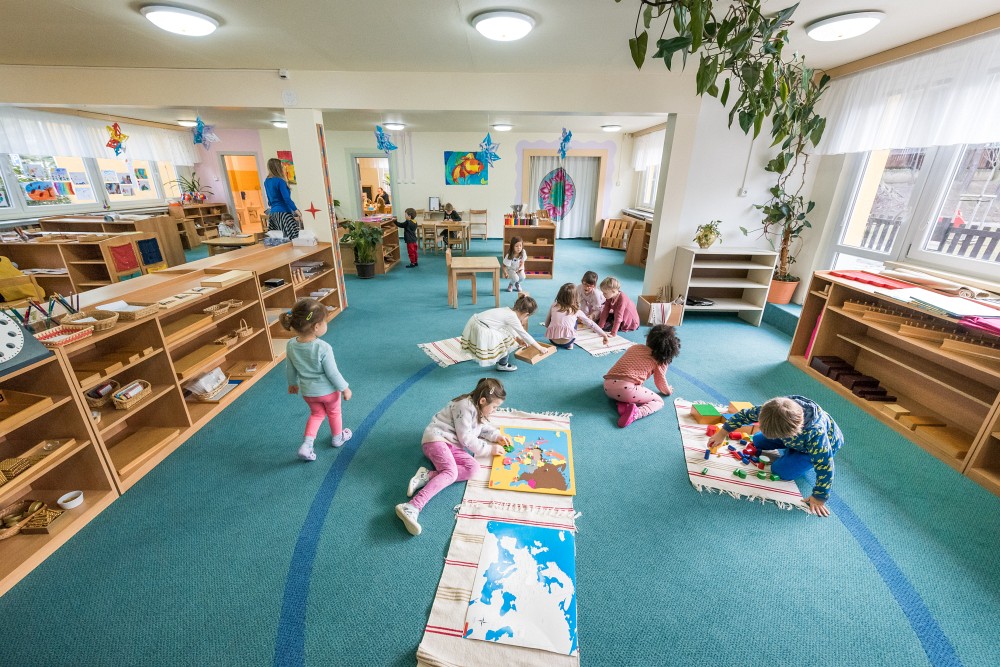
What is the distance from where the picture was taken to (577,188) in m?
10.7

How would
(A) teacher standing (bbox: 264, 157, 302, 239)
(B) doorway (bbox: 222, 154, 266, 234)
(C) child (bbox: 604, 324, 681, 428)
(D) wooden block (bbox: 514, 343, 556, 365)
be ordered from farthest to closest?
1. (B) doorway (bbox: 222, 154, 266, 234)
2. (A) teacher standing (bbox: 264, 157, 302, 239)
3. (D) wooden block (bbox: 514, 343, 556, 365)
4. (C) child (bbox: 604, 324, 681, 428)

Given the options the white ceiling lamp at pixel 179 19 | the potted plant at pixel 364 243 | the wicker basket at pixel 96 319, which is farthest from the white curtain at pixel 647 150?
the wicker basket at pixel 96 319

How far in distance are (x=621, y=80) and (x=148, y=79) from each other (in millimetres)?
5280

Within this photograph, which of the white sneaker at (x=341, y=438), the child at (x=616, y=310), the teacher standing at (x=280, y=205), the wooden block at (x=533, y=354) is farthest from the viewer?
the teacher standing at (x=280, y=205)

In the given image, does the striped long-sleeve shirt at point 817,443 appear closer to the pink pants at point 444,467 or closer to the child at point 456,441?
the child at point 456,441

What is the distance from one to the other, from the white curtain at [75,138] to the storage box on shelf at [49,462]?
7.61 metres

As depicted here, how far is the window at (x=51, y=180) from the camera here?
6.68 metres

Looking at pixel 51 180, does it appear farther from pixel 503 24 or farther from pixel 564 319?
pixel 564 319

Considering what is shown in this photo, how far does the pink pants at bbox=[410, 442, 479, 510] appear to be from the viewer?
2.14 meters

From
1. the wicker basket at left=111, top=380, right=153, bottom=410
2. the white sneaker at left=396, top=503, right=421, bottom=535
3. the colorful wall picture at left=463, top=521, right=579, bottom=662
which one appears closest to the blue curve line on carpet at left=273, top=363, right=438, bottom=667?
the white sneaker at left=396, top=503, right=421, bottom=535

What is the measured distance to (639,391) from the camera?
297 cm

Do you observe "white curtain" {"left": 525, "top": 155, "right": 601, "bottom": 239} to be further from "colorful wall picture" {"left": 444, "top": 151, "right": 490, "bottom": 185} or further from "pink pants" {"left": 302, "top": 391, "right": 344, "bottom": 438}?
"pink pants" {"left": 302, "top": 391, "right": 344, "bottom": 438}

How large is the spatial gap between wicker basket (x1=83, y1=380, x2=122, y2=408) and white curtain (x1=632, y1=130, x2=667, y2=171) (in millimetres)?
8726

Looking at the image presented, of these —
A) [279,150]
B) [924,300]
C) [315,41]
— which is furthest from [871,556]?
[279,150]
